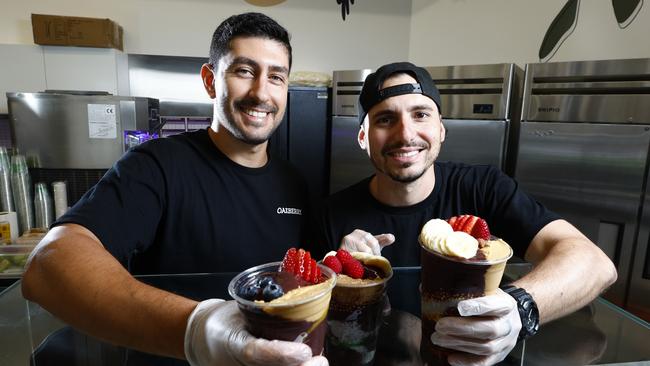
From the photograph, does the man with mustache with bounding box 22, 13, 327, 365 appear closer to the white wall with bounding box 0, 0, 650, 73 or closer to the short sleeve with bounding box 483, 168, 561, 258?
the short sleeve with bounding box 483, 168, 561, 258

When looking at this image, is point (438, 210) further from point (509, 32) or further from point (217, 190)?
point (509, 32)

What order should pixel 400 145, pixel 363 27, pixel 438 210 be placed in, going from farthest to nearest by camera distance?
pixel 363 27
pixel 438 210
pixel 400 145

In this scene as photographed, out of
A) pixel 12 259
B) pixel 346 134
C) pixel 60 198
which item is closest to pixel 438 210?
pixel 346 134

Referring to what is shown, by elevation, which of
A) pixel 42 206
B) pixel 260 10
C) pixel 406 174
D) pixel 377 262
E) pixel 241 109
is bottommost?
pixel 42 206

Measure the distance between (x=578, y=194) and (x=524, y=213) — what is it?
63.1 inches

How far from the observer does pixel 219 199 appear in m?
1.39

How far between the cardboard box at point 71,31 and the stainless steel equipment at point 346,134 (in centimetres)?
211

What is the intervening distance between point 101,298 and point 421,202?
1077 millimetres

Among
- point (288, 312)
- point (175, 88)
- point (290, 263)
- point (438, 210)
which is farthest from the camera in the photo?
point (175, 88)

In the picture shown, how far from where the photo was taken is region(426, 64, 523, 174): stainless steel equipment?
277 cm

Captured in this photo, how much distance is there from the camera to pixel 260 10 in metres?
4.07

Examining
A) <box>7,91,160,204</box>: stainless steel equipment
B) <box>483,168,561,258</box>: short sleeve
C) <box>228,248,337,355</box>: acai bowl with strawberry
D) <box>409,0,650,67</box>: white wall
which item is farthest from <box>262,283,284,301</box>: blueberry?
<box>409,0,650,67</box>: white wall

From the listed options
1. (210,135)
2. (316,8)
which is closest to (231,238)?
(210,135)

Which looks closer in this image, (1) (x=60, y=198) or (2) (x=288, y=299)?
(2) (x=288, y=299)
